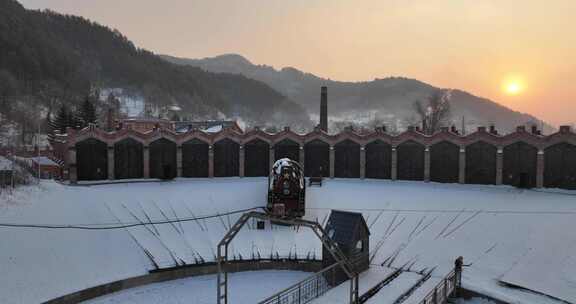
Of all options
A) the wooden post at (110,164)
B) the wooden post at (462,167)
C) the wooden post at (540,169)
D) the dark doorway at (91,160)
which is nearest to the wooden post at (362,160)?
the wooden post at (462,167)

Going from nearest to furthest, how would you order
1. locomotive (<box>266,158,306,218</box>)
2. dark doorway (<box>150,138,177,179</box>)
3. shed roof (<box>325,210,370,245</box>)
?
shed roof (<box>325,210,370,245</box>) → locomotive (<box>266,158,306,218</box>) → dark doorway (<box>150,138,177,179</box>)

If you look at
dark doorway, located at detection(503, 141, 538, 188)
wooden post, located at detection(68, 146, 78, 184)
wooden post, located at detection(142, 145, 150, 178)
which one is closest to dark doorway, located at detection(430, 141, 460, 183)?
dark doorway, located at detection(503, 141, 538, 188)

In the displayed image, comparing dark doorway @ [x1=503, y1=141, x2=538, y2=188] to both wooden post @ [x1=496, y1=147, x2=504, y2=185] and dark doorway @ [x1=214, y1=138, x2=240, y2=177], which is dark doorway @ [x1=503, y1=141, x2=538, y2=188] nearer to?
wooden post @ [x1=496, y1=147, x2=504, y2=185]

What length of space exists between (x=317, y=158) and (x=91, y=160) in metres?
19.0

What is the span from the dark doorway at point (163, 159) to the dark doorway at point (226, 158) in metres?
3.69

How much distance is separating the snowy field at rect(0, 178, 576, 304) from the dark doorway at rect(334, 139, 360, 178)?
15.3ft

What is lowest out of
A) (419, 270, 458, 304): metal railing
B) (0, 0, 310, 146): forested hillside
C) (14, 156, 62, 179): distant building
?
(419, 270, 458, 304): metal railing

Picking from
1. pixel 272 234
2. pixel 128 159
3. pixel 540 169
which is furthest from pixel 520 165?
pixel 128 159

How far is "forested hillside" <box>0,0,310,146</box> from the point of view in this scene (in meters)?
105

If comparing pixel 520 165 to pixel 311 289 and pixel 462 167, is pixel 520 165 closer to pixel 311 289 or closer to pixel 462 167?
pixel 462 167

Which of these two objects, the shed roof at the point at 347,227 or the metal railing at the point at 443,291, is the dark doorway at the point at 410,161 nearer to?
the shed roof at the point at 347,227

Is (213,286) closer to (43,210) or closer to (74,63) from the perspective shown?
(43,210)

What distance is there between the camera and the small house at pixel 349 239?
17.6 metres

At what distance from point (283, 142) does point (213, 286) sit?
19033mm
